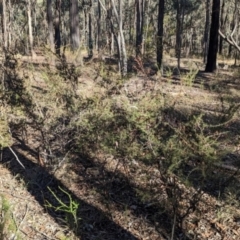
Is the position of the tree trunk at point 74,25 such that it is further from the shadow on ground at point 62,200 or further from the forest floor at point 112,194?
the shadow on ground at point 62,200

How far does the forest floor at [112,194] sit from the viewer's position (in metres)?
4.40

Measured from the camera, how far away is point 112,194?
5.22m

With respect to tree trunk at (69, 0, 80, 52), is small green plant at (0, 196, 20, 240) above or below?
below

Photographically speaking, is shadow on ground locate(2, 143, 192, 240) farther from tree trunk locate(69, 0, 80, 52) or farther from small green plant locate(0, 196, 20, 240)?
tree trunk locate(69, 0, 80, 52)

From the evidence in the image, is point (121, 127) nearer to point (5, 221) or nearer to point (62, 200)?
point (62, 200)

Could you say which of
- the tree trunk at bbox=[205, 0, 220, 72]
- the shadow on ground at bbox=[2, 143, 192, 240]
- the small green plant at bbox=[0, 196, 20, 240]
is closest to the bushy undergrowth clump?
the shadow on ground at bbox=[2, 143, 192, 240]

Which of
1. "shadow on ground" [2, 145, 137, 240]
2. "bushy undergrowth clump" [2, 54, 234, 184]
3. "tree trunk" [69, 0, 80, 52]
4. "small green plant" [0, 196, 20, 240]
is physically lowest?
"shadow on ground" [2, 145, 137, 240]

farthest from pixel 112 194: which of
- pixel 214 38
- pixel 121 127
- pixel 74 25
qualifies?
pixel 74 25

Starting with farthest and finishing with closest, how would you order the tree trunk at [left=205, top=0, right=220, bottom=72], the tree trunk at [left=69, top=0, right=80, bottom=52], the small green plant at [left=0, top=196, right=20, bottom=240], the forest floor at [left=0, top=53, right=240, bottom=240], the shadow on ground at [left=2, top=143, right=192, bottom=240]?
the tree trunk at [left=69, top=0, right=80, bottom=52] < the tree trunk at [left=205, top=0, right=220, bottom=72] < the shadow on ground at [left=2, top=143, right=192, bottom=240] < the forest floor at [left=0, top=53, right=240, bottom=240] < the small green plant at [left=0, top=196, right=20, bottom=240]

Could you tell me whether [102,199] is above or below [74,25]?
below

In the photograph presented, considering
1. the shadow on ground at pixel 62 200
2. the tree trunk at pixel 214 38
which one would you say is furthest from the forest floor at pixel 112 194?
the tree trunk at pixel 214 38

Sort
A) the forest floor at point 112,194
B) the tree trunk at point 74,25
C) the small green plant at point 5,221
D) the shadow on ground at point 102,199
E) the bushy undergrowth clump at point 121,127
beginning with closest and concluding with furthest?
1. the small green plant at point 5,221
2. the bushy undergrowth clump at point 121,127
3. the forest floor at point 112,194
4. the shadow on ground at point 102,199
5. the tree trunk at point 74,25

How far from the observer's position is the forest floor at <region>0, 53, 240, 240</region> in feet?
14.4

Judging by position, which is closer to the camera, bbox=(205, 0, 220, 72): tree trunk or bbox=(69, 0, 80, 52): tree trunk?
bbox=(205, 0, 220, 72): tree trunk
